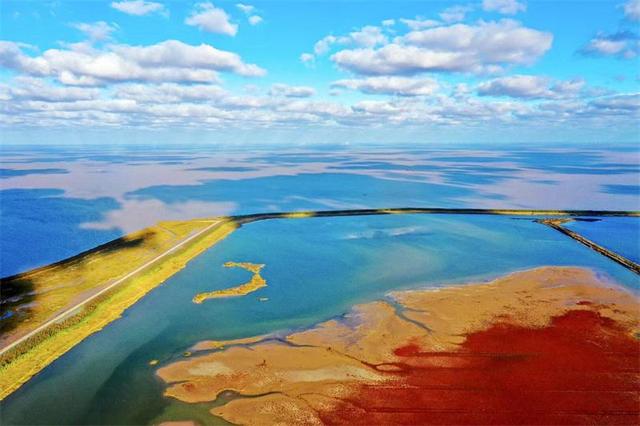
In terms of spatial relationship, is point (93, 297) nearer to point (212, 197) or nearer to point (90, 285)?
point (90, 285)

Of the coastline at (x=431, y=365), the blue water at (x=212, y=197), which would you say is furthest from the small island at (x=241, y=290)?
the blue water at (x=212, y=197)

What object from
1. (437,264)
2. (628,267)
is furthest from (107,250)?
(628,267)

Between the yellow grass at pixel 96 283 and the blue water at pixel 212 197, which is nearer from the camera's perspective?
the yellow grass at pixel 96 283

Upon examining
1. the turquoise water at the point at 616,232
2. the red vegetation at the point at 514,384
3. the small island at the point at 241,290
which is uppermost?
the turquoise water at the point at 616,232

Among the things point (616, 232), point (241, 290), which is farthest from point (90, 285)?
point (616, 232)

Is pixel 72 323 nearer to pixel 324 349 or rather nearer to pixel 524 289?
pixel 324 349

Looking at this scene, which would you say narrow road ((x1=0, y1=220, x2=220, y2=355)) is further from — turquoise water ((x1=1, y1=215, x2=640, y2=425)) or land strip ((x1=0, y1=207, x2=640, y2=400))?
turquoise water ((x1=1, y1=215, x2=640, y2=425))

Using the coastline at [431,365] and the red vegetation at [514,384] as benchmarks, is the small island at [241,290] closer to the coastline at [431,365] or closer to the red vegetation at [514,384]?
the coastline at [431,365]
